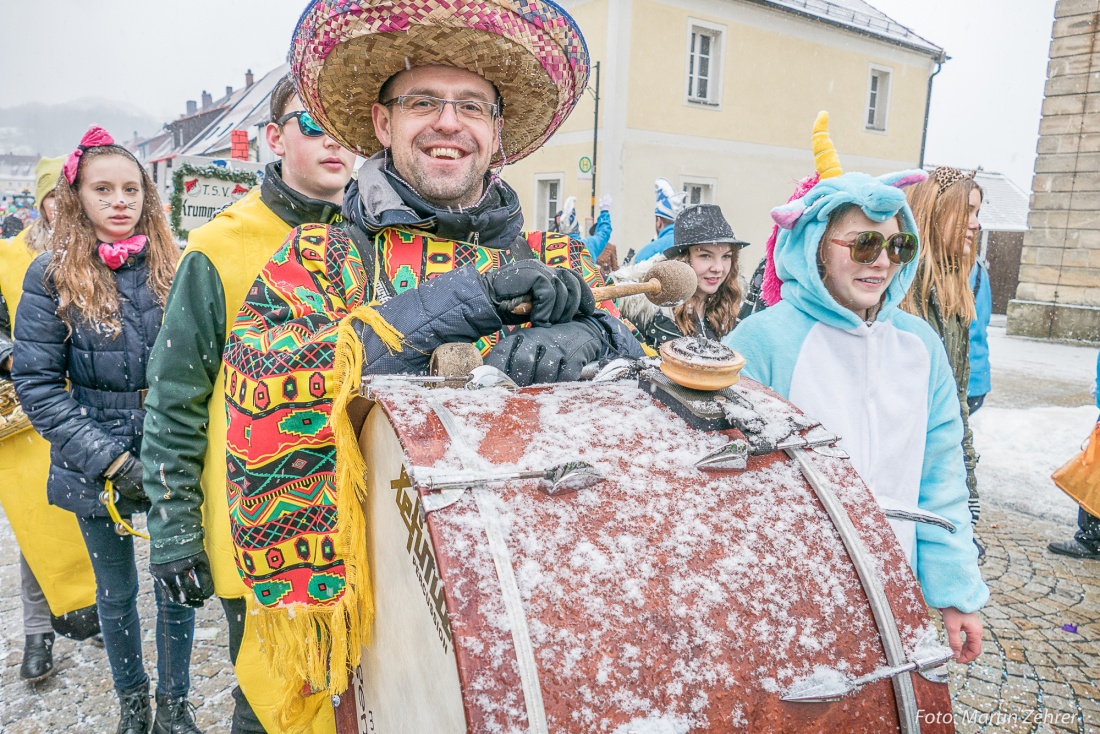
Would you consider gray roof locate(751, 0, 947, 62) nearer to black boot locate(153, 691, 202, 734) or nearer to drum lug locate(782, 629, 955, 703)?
black boot locate(153, 691, 202, 734)

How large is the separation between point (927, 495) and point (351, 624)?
4.92ft

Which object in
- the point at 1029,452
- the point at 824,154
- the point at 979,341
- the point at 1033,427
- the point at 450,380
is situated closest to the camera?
the point at 450,380

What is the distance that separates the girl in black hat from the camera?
10.9 ft

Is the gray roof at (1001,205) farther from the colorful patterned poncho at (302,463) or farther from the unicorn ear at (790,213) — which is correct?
the colorful patterned poncho at (302,463)

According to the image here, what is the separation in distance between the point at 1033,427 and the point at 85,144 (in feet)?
24.5

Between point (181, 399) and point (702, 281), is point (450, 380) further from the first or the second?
point (702, 281)

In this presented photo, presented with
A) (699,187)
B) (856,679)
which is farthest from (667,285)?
(699,187)

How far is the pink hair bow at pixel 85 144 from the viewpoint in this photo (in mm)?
2408

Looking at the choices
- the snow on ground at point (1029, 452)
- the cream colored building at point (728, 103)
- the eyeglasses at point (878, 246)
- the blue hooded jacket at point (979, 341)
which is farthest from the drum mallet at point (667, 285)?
the cream colored building at point (728, 103)

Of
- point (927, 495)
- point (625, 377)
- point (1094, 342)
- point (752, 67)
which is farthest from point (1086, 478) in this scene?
point (752, 67)

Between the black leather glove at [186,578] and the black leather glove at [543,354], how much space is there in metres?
1.18

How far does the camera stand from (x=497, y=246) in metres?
1.62

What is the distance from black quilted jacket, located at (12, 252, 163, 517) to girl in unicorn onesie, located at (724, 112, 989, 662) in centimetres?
206

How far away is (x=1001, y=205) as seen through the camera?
2367cm
